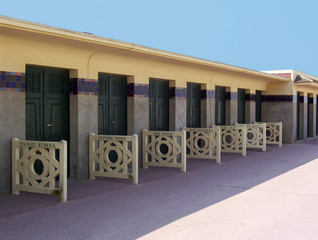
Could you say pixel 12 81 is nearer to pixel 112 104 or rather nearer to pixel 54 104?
pixel 54 104

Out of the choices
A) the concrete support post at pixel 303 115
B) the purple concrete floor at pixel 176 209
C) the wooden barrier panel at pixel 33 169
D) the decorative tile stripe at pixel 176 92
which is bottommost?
the purple concrete floor at pixel 176 209

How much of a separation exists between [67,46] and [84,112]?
1365mm

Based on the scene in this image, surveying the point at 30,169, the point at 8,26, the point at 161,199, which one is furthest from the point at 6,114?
the point at 161,199

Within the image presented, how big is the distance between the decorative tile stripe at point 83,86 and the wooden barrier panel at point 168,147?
1.77 metres

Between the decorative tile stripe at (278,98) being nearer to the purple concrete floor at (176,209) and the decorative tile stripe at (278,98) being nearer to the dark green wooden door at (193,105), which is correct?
the dark green wooden door at (193,105)

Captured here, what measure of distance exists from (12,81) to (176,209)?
3.52 metres

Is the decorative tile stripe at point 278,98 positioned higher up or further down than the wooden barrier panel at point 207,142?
higher up

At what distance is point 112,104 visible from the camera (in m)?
9.78

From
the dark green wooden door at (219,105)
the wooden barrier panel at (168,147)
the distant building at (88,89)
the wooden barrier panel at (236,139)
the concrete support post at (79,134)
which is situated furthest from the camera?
the dark green wooden door at (219,105)

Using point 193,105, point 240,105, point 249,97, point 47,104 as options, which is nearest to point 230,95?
point 240,105

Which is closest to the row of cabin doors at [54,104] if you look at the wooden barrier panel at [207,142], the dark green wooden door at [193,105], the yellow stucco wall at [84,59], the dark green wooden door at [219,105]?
the yellow stucco wall at [84,59]

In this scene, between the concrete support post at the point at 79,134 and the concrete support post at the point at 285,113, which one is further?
the concrete support post at the point at 285,113

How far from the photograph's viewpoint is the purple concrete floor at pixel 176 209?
4.87 metres

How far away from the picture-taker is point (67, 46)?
8.22 meters
